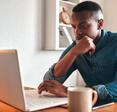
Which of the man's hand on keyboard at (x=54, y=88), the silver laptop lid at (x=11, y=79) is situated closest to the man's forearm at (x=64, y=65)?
the man's hand on keyboard at (x=54, y=88)

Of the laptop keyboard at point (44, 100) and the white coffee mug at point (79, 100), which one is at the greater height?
the white coffee mug at point (79, 100)

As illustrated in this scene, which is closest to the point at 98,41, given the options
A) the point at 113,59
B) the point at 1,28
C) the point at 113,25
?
the point at 113,59

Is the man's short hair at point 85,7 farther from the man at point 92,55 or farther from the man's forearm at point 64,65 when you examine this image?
the man's forearm at point 64,65

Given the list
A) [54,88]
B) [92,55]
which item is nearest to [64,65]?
[92,55]

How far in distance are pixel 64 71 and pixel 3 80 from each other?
48 centimetres

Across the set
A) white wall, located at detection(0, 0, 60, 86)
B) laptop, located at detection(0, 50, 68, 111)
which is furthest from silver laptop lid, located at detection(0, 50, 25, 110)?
white wall, located at detection(0, 0, 60, 86)

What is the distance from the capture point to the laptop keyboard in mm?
904

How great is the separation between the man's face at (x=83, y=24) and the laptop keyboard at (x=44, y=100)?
40 cm

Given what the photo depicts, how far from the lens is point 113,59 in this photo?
50.5 inches

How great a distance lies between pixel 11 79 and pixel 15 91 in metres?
0.04

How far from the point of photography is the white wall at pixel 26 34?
1.85 m

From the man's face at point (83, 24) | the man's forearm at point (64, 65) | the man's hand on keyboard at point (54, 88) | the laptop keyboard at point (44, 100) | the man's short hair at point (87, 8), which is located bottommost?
the laptop keyboard at point (44, 100)

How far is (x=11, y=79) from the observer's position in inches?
33.9

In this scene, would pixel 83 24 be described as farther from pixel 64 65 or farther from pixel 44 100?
pixel 44 100
